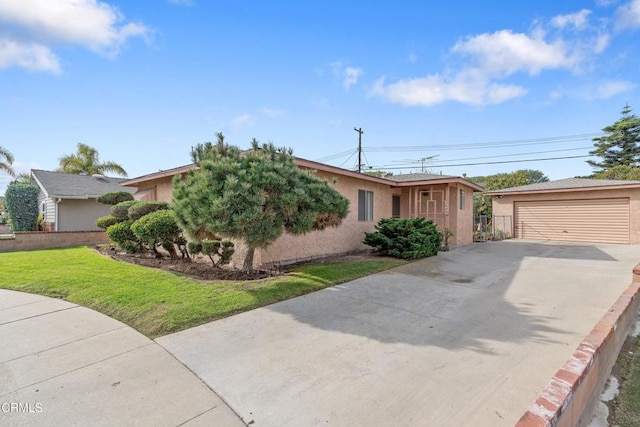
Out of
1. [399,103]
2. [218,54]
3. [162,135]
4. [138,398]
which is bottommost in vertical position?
[138,398]

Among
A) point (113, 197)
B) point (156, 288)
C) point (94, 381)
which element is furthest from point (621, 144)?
point (94, 381)

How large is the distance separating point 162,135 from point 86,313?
351 inches

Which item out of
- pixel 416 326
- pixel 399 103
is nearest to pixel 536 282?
pixel 416 326

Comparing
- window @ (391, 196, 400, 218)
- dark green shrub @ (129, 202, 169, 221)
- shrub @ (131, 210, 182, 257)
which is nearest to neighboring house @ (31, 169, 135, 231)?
dark green shrub @ (129, 202, 169, 221)

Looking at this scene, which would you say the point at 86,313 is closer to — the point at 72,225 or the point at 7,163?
the point at 72,225

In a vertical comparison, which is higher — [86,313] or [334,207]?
[334,207]

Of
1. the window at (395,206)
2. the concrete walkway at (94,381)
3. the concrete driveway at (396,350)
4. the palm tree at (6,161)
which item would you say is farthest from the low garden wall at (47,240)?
the window at (395,206)

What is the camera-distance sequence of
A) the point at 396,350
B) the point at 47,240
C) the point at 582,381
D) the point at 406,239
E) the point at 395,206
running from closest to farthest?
1. the point at 582,381
2. the point at 396,350
3. the point at 406,239
4. the point at 47,240
5. the point at 395,206

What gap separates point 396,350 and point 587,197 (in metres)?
18.1

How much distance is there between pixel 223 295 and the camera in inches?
227

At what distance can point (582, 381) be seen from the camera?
2387 millimetres

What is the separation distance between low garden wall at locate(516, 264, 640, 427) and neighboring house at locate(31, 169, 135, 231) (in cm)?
2010

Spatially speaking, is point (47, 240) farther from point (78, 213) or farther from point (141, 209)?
point (141, 209)

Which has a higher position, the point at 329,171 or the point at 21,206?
the point at 329,171
